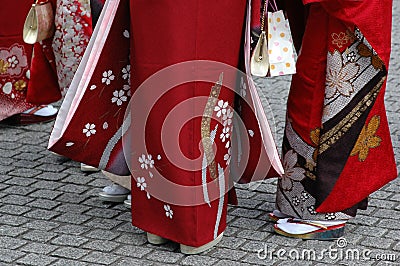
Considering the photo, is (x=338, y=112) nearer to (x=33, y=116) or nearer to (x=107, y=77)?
(x=107, y=77)

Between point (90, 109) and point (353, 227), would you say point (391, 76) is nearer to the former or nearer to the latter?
point (353, 227)

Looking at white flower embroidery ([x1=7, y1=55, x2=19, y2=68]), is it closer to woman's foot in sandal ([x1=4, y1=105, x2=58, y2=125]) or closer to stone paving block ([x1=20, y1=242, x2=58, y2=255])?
woman's foot in sandal ([x1=4, y1=105, x2=58, y2=125])

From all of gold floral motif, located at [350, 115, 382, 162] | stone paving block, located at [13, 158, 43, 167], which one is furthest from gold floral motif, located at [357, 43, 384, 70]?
stone paving block, located at [13, 158, 43, 167]

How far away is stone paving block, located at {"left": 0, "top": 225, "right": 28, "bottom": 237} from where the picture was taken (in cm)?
416

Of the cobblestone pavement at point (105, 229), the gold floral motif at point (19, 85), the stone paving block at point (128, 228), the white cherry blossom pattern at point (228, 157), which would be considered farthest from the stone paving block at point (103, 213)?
the gold floral motif at point (19, 85)

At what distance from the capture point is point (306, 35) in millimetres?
3947

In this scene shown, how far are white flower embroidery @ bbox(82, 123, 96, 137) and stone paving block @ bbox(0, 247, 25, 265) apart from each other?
0.61 meters

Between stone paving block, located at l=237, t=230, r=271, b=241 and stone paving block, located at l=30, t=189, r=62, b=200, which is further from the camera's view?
stone paving block, located at l=30, t=189, r=62, b=200

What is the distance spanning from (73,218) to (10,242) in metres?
0.38

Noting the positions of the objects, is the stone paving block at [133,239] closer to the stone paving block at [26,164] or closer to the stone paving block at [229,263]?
the stone paving block at [229,263]

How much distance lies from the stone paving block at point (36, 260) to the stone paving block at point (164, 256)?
0.43 m

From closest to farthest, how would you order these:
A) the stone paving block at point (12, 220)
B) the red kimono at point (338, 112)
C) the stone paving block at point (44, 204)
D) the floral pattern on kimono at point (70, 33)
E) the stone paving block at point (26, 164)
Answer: the red kimono at point (338, 112), the stone paving block at point (12, 220), the stone paving block at point (44, 204), the floral pattern on kimono at point (70, 33), the stone paving block at point (26, 164)

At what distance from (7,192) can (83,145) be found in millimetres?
796

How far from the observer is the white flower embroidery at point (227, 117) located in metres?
3.93
